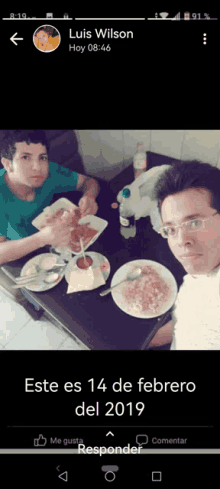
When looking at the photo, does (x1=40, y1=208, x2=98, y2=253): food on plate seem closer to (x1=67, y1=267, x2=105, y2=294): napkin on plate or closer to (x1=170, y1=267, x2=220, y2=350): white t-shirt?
(x1=67, y1=267, x2=105, y2=294): napkin on plate

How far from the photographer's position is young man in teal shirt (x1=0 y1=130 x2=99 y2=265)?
0.91m

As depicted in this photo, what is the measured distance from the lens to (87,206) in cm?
101

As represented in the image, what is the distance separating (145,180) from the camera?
102 cm

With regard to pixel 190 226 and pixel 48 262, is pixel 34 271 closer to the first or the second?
pixel 48 262

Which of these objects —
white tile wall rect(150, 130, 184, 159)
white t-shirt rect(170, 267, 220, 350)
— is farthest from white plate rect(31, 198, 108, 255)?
white tile wall rect(150, 130, 184, 159)

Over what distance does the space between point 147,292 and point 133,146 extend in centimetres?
87

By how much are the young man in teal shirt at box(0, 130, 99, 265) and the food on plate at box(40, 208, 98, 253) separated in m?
0.02
